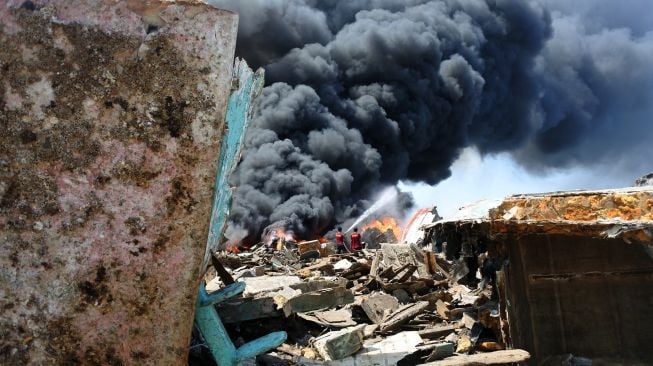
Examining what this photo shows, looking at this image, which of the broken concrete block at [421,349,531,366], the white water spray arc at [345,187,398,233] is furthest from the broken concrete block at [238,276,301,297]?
the white water spray arc at [345,187,398,233]

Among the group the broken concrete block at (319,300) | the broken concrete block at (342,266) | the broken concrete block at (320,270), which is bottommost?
the broken concrete block at (342,266)

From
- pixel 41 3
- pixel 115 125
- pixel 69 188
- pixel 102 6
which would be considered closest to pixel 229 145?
pixel 115 125

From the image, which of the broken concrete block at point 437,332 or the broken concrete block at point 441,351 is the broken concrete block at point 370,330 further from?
the broken concrete block at point 441,351

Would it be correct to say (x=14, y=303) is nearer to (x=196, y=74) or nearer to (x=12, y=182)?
(x=12, y=182)

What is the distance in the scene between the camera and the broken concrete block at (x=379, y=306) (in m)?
5.97

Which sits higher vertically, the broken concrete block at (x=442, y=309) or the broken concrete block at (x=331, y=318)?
the broken concrete block at (x=331, y=318)

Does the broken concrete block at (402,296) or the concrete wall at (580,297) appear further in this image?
the broken concrete block at (402,296)

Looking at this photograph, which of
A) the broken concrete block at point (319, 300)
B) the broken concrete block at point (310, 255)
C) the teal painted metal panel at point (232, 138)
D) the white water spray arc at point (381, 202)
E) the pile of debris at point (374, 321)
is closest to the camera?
the teal painted metal panel at point (232, 138)

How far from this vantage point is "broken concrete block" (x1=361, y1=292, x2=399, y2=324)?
597 cm

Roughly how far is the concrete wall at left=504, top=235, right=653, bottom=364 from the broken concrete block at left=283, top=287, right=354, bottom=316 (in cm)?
218

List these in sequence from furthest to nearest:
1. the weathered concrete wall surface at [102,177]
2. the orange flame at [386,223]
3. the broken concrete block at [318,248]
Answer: the orange flame at [386,223] < the broken concrete block at [318,248] < the weathered concrete wall surface at [102,177]

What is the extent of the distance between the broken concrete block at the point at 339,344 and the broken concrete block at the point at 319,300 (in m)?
0.70

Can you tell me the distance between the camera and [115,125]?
92.0 inches

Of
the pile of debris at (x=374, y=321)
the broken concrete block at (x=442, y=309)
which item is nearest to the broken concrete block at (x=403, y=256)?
the pile of debris at (x=374, y=321)
